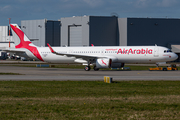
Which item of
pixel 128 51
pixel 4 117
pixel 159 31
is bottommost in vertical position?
pixel 4 117

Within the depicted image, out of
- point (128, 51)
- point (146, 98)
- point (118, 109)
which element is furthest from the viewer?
point (128, 51)

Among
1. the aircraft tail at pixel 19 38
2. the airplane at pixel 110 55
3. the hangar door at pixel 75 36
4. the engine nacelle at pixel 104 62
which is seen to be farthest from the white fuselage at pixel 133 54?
the hangar door at pixel 75 36

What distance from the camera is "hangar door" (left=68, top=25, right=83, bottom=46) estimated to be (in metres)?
97.4

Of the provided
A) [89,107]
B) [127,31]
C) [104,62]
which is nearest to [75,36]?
[127,31]

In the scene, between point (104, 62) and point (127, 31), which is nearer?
point (104, 62)

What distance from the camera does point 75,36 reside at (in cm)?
9894

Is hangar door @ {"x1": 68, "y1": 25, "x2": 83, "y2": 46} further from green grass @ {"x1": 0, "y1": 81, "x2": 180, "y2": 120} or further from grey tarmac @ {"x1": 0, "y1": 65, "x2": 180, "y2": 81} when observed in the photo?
green grass @ {"x1": 0, "y1": 81, "x2": 180, "y2": 120}

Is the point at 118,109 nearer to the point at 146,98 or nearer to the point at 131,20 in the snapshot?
the point at 146,98

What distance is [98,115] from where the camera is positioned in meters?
11.5

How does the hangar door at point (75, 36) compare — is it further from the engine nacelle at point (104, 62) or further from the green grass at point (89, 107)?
the green grass at point (89, 107)

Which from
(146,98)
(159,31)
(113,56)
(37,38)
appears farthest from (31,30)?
(146,98)

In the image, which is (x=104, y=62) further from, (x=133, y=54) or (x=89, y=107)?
(x=89, y=107)

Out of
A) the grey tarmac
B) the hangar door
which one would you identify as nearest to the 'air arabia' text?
the grey tarmac

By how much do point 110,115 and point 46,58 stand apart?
38.8 metres
